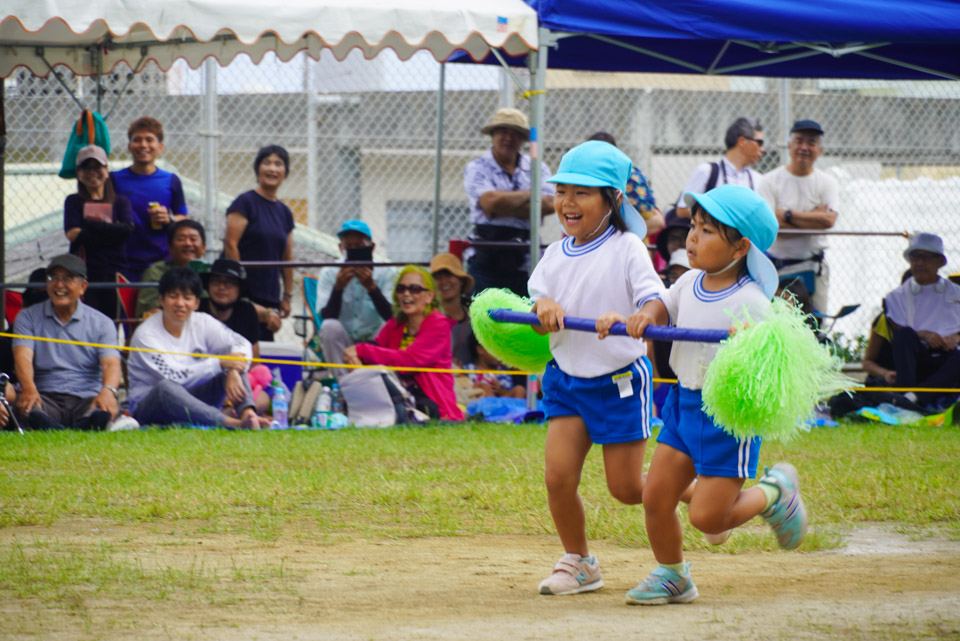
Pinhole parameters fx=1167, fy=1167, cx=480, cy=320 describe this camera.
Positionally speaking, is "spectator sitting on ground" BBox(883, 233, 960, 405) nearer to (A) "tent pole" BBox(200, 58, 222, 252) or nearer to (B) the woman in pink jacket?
(B) the woman in pink jacket

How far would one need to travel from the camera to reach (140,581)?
3814 millimetres

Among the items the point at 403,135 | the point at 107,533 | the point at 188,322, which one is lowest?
the point at 107,533

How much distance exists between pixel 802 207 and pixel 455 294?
9.51 feet

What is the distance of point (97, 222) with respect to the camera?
8.56m

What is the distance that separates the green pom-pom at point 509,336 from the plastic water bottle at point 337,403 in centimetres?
431

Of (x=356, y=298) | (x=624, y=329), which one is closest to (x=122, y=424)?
(x=356, y=298)

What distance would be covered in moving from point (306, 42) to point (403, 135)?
18.5ft

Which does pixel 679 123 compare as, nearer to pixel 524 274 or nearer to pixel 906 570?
pixel 524 274

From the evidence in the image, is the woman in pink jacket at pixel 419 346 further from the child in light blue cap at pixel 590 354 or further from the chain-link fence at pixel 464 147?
the child in light blue cap at pixel 590 354

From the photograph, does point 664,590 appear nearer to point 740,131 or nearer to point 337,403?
point 337,403

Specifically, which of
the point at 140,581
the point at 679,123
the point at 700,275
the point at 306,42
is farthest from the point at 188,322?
the point at 679,123

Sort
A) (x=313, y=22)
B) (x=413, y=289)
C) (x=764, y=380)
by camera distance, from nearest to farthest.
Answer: (x=764, y=380) < (x=313, y=22) < (x=413, y=289)

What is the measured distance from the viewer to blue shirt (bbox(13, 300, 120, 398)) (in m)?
8.02

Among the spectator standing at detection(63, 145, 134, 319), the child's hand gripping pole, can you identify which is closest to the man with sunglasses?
the spectator standing at detection(63, 145, 134, 319)
